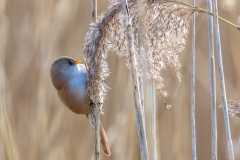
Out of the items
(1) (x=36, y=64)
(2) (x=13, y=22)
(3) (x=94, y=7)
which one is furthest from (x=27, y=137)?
(3) (x=94, y=7)

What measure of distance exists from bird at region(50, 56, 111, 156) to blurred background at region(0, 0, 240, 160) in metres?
0.25

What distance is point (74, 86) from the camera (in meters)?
1.44

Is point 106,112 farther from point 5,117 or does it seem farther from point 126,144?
point 5,117

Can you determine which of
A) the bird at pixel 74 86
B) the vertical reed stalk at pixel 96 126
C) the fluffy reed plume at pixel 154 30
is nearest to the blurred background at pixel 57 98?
the bird at pixel 74 86

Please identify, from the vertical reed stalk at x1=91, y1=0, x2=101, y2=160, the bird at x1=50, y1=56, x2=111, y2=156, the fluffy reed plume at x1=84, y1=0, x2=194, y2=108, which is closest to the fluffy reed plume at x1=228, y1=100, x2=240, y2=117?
the fluffy reed plume at x1=84, y1=0, x2=194, y2=108

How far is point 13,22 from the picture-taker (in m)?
2.20

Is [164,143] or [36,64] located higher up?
[36,64]

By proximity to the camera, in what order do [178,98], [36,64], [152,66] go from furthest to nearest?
[36,64] → [178,98] → [152,66]

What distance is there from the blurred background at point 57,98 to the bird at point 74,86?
25 centimetres

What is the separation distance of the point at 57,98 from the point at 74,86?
1.84ft

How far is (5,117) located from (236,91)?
48.8 inches

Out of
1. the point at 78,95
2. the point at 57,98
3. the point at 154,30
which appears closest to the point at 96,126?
the point at 78,95

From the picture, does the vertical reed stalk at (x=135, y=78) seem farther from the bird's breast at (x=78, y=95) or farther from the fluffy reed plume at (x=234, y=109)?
the bird's breast at (x=78, y=95)

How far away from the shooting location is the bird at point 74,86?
143 cm
